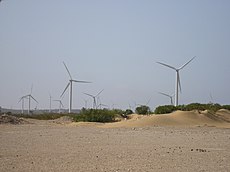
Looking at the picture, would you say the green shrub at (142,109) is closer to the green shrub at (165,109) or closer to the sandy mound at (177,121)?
the green shrub at (165,109)

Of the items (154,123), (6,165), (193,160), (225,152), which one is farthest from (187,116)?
(6,165)

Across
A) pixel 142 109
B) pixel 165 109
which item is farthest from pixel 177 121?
pixel 142 109

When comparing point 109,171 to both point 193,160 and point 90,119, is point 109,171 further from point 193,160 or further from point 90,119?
point 90,119

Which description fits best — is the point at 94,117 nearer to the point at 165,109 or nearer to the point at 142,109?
the point at 165,109

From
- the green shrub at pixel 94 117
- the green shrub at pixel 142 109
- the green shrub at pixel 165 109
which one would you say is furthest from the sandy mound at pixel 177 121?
the green shrub at pixel 142 109

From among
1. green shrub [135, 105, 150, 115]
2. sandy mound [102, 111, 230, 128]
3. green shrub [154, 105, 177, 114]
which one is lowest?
sandy mound [102, 111, 230, 128]

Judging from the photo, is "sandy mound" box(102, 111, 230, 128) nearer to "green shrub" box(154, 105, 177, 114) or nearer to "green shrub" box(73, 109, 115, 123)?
"green shrub" box(154, 105, 177, 114)

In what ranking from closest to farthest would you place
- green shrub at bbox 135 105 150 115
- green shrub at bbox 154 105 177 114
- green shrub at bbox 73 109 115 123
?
green shrub at bbox 73 109 115 123 → green shrub at bbox 154 105 177 114 → green shrub at bbox 135 105 150 115

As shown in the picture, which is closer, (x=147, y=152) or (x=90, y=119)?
(x=147, y=152)

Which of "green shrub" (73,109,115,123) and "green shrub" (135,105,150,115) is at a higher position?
"green shrub" (135,105,150,115)

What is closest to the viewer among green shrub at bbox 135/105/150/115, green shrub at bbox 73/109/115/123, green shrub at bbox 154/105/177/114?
green shrub at bbox 73/109/115/123

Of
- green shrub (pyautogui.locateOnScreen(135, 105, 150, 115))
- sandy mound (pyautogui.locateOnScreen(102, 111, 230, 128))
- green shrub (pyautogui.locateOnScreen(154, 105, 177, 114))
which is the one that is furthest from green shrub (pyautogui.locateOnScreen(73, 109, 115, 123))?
green shrub (pyautogui.locateOnScreen(135, 105, 150, 115))

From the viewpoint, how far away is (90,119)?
64.2 metres

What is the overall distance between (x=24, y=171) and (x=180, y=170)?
17.6ft
